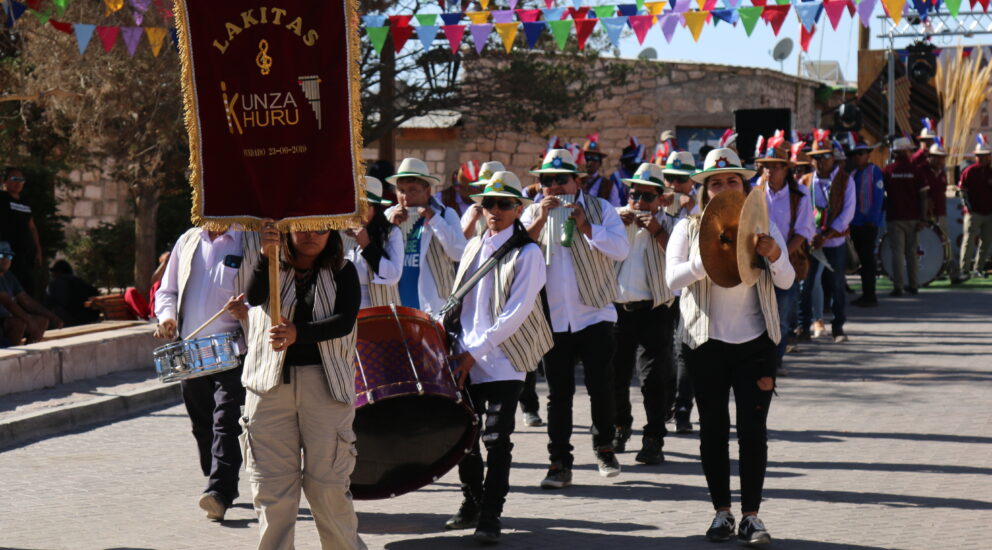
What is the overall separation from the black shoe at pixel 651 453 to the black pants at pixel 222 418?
2.75 metres

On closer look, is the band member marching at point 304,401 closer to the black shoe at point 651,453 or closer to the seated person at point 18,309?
Answer: the black shoe at point 651,453

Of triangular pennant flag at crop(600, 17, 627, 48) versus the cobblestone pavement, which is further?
triangular pennant flag at crop(600, 17, 627, 48)

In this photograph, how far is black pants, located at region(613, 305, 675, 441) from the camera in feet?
31.0

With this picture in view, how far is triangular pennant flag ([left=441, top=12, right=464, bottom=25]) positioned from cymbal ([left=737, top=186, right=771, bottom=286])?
7.48 meters

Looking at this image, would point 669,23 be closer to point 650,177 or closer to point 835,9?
point 835,9

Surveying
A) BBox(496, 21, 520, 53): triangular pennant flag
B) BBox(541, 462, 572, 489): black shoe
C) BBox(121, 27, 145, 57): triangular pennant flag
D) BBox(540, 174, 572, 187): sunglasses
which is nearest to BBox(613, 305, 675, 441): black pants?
BBox(541, 462, 572, 489): black shoe

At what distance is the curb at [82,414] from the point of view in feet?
33.8

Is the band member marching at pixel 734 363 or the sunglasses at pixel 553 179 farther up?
the sunglasses at pixel 553 179

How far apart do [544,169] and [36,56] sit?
10.8 m

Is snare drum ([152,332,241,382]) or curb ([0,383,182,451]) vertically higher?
snare drum ([152,332,241,382])

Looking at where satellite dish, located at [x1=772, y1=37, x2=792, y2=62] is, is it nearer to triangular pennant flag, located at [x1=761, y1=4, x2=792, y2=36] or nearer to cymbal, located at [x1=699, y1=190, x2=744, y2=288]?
triangular pennant flag, located at [x1=761, y1=4, x2=792, y2=36]

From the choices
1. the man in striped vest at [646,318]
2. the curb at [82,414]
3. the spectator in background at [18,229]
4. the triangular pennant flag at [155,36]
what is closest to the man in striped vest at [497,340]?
the man in striped vest at [646,318]

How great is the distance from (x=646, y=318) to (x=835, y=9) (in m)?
4.22

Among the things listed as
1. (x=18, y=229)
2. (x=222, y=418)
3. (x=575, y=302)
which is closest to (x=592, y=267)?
(x=575, y=302)
